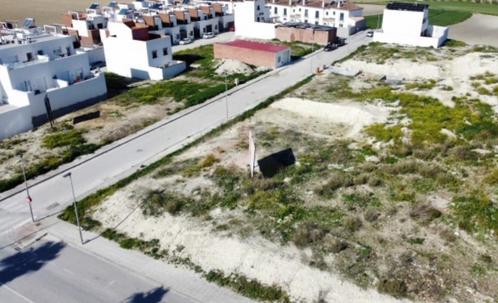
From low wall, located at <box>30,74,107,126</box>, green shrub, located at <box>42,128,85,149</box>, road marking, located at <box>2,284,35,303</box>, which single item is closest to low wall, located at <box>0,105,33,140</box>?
low wall, located at <box>30,74,107,126</box>

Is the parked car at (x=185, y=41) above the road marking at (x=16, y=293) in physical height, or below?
above

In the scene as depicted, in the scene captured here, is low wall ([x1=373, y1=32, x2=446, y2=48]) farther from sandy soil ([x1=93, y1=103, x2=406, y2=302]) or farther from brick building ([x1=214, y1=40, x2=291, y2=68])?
sandy soil ([x1=93, y1=103, x2=406, y2=302])

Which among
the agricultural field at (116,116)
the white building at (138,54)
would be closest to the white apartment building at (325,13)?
the agricultural field at (116,116)

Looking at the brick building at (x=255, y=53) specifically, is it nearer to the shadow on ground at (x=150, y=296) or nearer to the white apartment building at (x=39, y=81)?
the white apartment building at (x=39, y=81)

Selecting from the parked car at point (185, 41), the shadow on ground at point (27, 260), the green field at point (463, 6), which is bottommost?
the shadow on ground at point (27, 260)

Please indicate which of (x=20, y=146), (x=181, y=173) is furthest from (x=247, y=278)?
(x=20, y=146)

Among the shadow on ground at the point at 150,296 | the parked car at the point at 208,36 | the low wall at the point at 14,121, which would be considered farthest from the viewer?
the parked car at the point at 208,36

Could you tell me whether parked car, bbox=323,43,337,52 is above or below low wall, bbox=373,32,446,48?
below

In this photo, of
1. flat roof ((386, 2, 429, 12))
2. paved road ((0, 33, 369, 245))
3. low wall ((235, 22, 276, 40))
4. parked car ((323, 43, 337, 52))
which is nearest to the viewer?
paved road ((0, 33, 369, 245))
